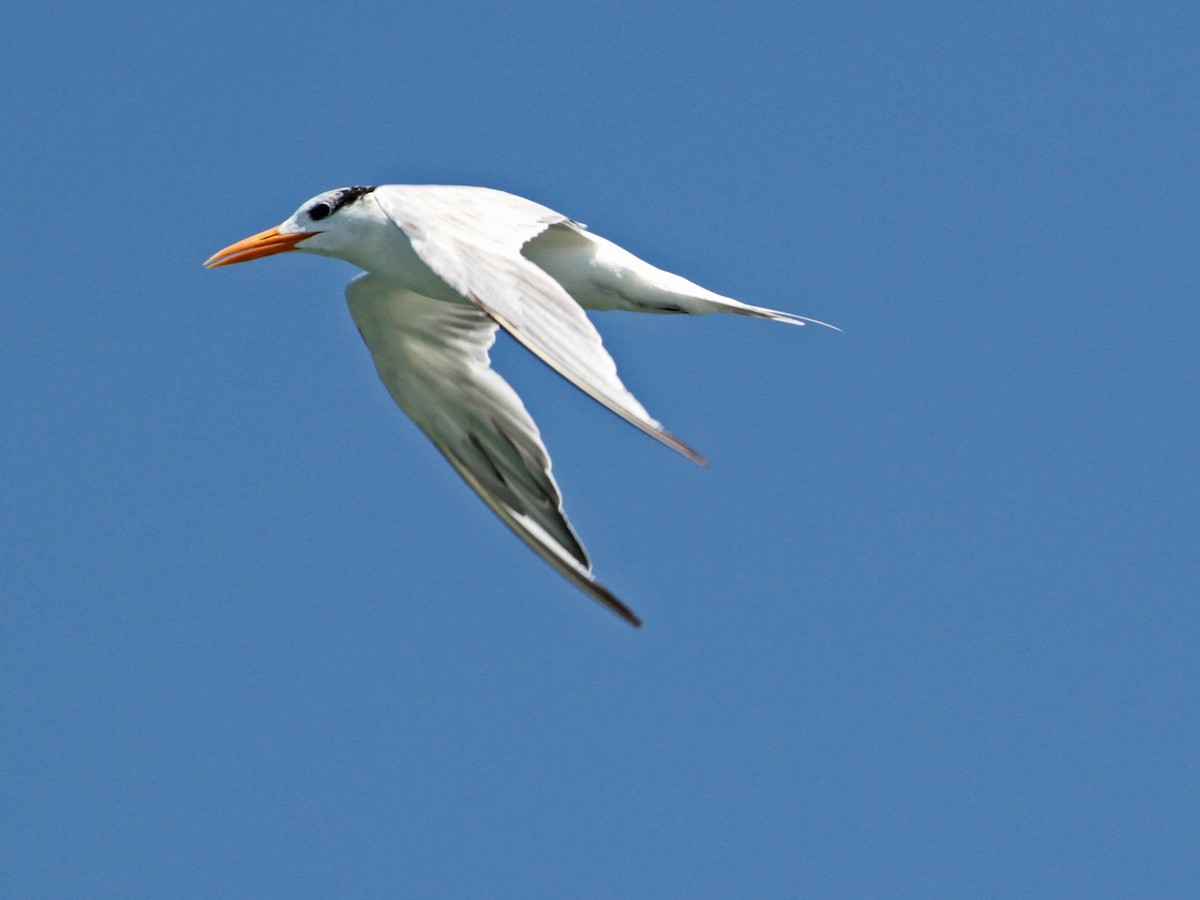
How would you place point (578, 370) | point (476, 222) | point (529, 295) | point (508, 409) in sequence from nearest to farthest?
point (578, 370) < point (529, 295) < point (476, 222) < point (508, 409)

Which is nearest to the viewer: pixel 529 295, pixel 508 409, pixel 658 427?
pixel 658 427

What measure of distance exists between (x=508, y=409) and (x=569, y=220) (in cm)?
179

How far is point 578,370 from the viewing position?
978 centimetres

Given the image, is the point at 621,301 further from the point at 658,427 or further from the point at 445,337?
the point at 658,427

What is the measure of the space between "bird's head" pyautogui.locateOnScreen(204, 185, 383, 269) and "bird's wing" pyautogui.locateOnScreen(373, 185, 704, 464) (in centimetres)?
52

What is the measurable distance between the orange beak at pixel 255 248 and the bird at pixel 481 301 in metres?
0.01

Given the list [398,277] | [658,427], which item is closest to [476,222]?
[398,277]

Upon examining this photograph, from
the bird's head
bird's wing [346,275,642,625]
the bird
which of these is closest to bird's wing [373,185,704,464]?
the bird

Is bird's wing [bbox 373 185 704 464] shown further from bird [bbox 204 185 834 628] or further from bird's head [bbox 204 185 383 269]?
bird's head [bbox 204 185 383 269]

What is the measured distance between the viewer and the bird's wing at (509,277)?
9609 mm

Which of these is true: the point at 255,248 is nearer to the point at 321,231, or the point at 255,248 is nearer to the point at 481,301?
the point at 321,231

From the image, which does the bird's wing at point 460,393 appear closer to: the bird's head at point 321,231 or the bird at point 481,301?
the bird at point 481,301

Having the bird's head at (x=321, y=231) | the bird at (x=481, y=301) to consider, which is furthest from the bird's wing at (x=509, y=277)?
the bird's head at (x=321, y=231)

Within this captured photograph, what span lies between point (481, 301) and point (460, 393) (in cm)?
383
